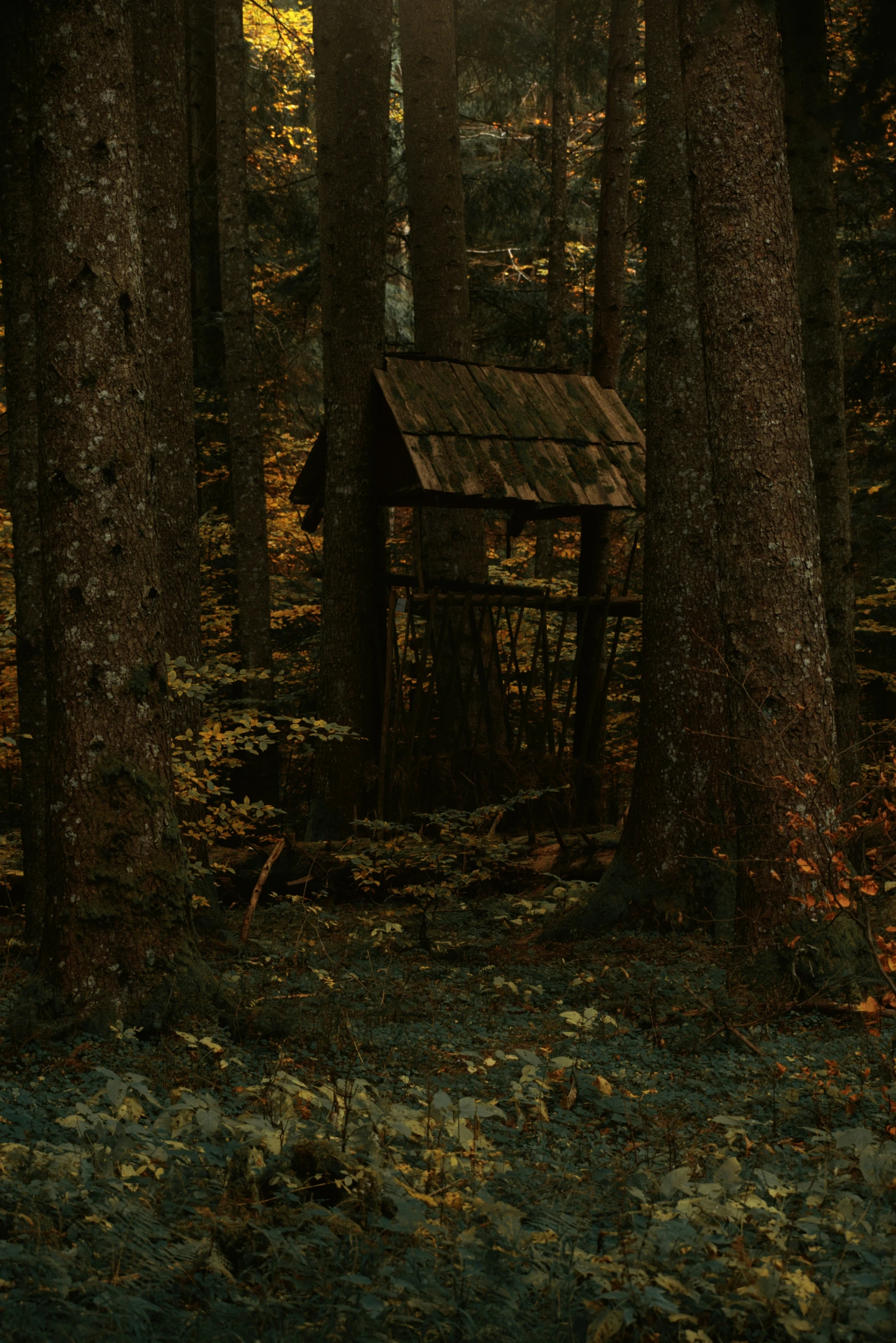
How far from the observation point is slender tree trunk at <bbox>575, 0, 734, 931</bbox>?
736 centimetres

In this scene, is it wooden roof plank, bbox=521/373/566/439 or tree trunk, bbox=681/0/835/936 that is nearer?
tree trunk, bbox=681/0/835/936

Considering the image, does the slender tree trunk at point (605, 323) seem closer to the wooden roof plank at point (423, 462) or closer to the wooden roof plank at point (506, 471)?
the wooden roof plank at point (506, 471)

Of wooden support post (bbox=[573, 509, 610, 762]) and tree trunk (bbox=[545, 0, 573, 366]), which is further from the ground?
tree trunk (bbox=[545, 0, 573, 366])

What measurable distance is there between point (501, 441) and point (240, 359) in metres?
4.69

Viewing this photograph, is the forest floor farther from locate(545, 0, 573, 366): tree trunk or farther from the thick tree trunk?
locate(545, 0, 573, 366): tree trunk

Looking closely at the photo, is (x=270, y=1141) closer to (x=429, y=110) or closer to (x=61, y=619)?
(x=61, y=619)

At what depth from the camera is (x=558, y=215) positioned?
53.3ft

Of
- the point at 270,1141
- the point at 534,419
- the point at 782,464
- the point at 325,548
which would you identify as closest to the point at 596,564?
the point at 534,419

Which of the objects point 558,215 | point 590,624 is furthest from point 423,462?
point 558,215

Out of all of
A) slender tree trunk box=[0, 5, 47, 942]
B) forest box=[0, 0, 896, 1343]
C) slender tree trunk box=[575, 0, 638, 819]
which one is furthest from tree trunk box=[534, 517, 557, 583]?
slender tree trunk box=[0, 5, 47, 942]

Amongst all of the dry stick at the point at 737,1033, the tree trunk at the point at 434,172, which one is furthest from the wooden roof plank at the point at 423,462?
the dry stick at the point at 737,1033

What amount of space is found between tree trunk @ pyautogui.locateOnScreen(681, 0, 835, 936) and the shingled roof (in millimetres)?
3432

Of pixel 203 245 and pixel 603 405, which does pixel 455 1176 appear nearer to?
pixel 603 405

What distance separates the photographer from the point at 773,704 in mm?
5422
